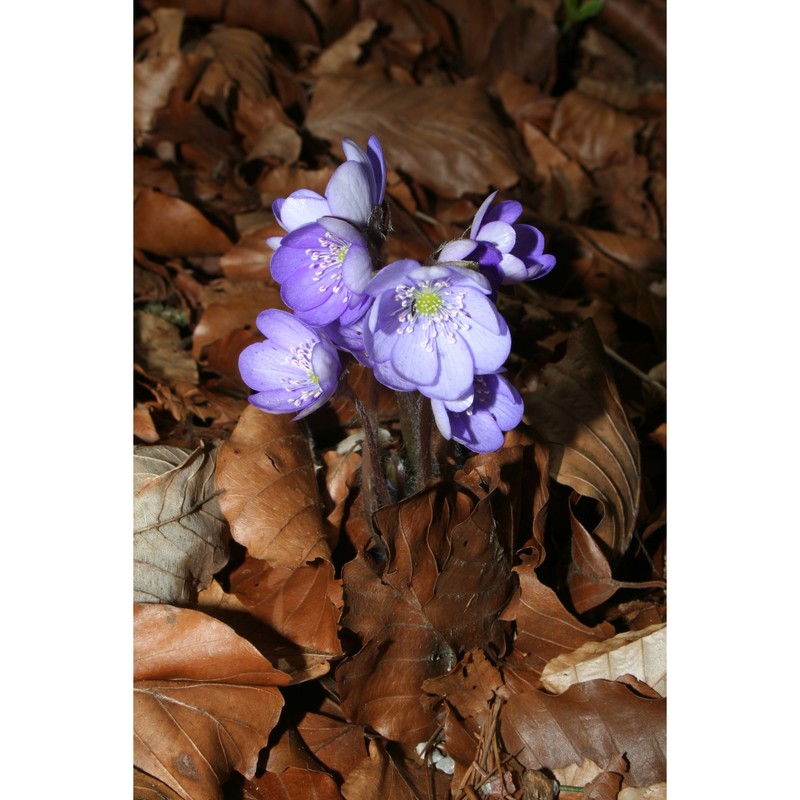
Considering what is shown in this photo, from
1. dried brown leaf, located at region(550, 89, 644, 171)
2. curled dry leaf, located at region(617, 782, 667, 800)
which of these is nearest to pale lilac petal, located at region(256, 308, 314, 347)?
curled dry leaf, located at region(617, 782, 667, 800)

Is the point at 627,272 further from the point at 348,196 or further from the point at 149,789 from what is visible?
the point at 149,789

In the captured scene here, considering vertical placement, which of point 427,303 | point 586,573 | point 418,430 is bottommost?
point 586,573

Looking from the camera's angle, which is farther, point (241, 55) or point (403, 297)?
point (241, 55)

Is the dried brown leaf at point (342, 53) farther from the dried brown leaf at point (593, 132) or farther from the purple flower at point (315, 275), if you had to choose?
the purple flower at point (315, 275)

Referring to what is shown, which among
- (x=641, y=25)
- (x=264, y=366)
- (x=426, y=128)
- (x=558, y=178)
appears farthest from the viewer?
(x=641, y=25)

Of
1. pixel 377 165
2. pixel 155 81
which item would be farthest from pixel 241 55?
pixel 377 165

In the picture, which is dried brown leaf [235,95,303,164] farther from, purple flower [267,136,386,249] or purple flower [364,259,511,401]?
purple flower [364,259,511,401]

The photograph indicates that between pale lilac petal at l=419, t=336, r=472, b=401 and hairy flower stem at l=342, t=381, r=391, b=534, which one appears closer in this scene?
pale lilac petal at l=419, t=336, r=472, b=401
